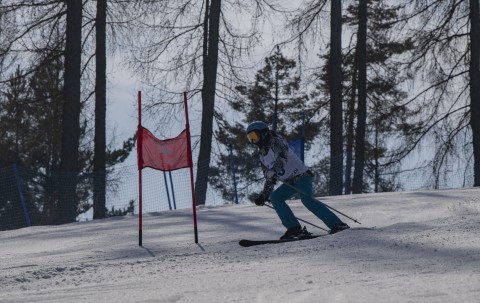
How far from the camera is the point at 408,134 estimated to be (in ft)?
86.7

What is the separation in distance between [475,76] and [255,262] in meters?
18.6

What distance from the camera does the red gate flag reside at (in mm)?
11398

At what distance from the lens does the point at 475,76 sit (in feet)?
81.5

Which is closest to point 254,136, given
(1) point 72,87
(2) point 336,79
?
(1) point 72,87

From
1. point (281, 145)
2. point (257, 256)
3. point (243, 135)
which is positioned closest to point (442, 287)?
point (257, 256)

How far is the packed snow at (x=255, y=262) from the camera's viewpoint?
604 centimetres

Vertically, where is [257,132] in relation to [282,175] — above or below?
above

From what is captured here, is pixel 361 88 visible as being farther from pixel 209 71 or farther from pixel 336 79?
pixel 209 71

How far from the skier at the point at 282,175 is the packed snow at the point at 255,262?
0.47 metres

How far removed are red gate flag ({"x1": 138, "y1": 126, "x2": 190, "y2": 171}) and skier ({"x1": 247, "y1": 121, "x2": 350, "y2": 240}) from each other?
68.0 inches

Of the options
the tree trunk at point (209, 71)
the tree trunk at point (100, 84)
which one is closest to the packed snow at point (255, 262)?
the tree trunk at point (100, 84)

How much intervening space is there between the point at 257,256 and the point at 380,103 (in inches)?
977

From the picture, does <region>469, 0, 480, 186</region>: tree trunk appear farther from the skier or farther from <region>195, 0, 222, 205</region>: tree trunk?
the skier

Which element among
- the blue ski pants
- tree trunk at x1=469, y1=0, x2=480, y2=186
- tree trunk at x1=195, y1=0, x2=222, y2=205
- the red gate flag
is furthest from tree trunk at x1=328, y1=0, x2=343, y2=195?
the blue ski pants
